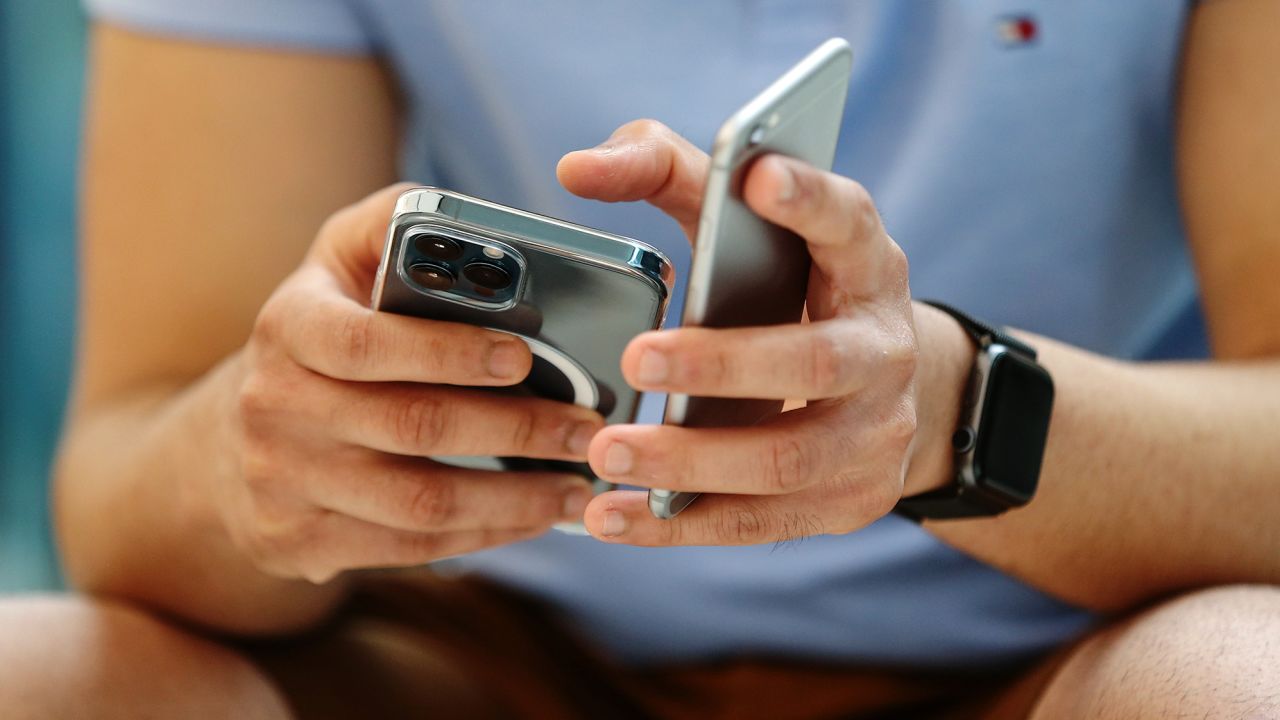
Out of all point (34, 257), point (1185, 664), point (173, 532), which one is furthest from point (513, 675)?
point (34, 257)

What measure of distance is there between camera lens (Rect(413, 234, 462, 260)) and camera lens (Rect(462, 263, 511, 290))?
10mm

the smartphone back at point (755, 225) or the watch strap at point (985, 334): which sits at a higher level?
the smartphone back at point (755, 225)

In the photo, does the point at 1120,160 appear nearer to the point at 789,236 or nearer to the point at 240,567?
the point at 789,236

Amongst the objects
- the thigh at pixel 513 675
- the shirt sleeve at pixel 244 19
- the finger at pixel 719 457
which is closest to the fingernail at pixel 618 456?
the finger at pixel 719 457

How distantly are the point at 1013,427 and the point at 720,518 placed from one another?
0.58 feet

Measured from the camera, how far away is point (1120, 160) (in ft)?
2.42

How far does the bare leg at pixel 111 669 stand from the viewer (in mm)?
578

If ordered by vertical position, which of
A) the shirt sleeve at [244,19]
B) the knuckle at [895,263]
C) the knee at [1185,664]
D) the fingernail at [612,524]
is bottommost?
the knee at [1185,664]

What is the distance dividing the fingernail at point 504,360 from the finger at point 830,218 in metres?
0.13

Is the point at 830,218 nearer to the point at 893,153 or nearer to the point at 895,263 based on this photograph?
the point at 895,263

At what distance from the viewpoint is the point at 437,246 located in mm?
438

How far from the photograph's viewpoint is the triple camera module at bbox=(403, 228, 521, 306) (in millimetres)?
437

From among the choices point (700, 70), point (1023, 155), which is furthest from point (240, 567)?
point (1023, 155)

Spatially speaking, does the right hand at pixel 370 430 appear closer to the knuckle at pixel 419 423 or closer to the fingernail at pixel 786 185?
the knuckle at pixel 419 423
